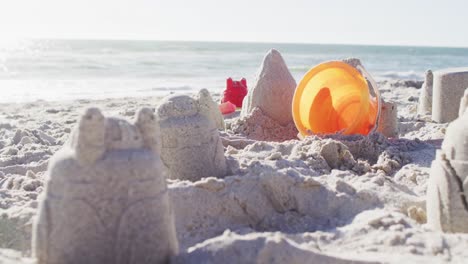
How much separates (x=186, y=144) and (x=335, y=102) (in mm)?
2478

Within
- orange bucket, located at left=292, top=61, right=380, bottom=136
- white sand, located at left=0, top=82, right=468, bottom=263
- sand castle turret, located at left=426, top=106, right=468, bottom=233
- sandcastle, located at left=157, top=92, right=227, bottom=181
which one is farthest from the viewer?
orange bucket, located at left=292, top=61, right=380, bottom=136

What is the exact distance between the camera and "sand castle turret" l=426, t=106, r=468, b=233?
2686 millimetres

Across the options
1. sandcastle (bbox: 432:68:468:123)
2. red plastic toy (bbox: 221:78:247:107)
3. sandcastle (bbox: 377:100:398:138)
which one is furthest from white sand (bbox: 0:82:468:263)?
red plastic toy (bbox: 221:78:247:107)

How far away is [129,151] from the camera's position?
214cm

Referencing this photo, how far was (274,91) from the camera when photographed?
18.7 ft

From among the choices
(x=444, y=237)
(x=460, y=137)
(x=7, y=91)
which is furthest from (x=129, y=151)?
(x=7, y=91)

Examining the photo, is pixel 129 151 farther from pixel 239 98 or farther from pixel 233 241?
pixel 239 98

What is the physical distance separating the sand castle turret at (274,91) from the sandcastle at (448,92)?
156 centimetres

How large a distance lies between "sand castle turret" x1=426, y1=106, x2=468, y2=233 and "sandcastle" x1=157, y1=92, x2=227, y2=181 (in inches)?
54.1

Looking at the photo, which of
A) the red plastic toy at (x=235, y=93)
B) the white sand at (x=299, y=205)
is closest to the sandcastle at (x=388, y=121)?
the white sand at (x=299, y=205)

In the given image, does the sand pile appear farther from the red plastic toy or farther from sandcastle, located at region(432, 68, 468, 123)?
the red plastic toy

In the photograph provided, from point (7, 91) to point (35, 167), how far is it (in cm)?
885

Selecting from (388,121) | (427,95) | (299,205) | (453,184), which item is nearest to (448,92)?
(388,121)

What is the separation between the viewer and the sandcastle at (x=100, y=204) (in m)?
2.06
